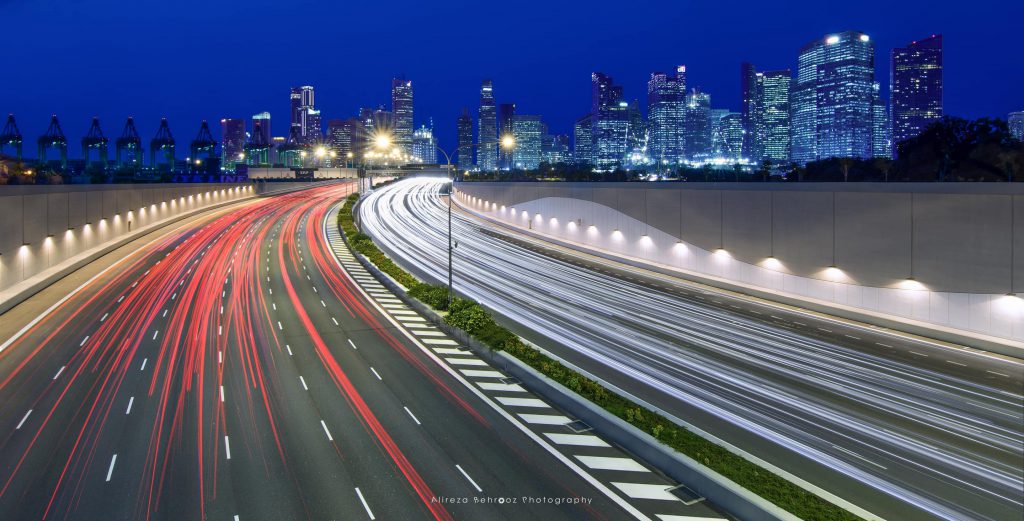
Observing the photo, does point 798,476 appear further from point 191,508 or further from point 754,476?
point 191,508

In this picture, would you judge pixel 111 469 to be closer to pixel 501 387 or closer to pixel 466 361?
pixel 501 387

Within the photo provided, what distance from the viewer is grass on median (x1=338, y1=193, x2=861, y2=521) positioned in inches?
554

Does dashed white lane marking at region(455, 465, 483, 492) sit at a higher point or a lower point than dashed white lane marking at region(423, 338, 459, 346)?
lower

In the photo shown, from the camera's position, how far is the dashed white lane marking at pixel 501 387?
24.2m

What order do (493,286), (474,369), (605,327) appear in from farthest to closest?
1. (493,286)
2. (605,327)
3. (474,369)

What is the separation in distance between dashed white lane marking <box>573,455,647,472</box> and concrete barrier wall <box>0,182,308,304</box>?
122 feet

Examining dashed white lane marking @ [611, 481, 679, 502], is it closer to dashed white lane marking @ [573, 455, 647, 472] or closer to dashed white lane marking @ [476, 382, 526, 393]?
dashed white lane marking @ [573, 455, 647, 472]

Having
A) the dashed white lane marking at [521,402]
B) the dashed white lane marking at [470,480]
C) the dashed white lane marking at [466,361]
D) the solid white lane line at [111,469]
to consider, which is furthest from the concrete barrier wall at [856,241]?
the solid white lane line at [111,469]

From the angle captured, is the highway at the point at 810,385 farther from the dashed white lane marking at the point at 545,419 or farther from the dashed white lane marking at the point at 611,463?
the dashed white lane marking at the point at 545,419

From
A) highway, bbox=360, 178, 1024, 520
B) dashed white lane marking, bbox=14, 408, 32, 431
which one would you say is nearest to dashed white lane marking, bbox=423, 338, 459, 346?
highway, bbox=360, 178, 1024, 520

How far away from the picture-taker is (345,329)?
33.2 m

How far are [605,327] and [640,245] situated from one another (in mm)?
20360

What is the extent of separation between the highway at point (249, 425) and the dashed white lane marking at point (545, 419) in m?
0.86

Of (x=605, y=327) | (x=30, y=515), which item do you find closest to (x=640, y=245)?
(x=605, y=327)
